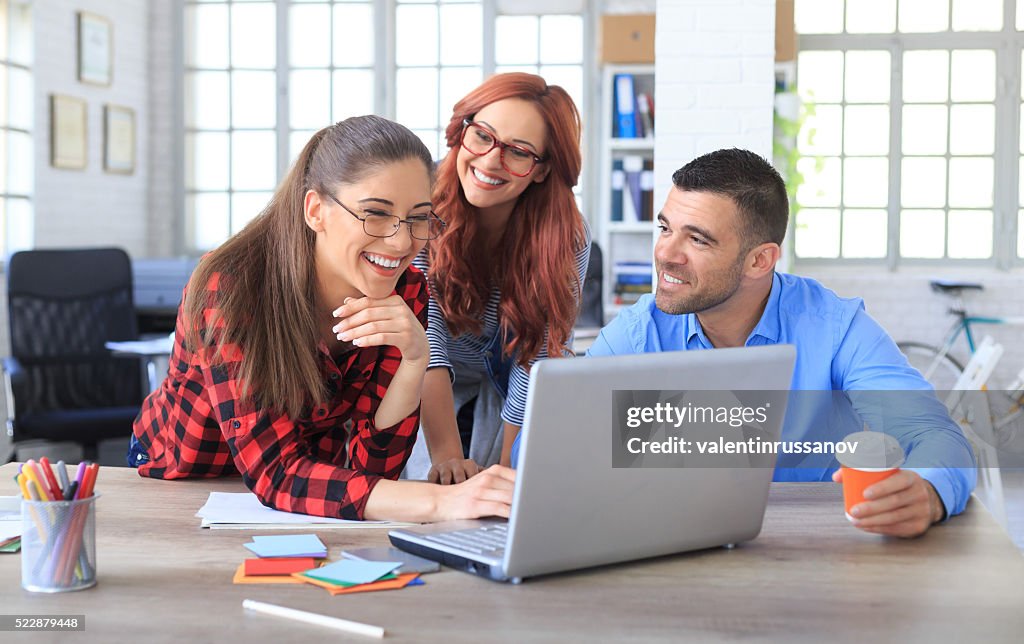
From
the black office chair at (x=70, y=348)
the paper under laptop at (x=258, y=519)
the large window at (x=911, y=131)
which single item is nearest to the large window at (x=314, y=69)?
the large window at (x=911, y=131)

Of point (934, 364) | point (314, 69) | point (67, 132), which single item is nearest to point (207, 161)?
point (314, 69)

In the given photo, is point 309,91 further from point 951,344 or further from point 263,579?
point 263,579

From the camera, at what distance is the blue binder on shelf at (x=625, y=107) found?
18.4ft

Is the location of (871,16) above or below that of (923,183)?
above

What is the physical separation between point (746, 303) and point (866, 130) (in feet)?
15.9

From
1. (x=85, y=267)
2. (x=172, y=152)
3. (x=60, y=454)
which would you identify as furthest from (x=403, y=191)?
(x=172, y=152)

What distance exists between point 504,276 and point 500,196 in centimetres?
19

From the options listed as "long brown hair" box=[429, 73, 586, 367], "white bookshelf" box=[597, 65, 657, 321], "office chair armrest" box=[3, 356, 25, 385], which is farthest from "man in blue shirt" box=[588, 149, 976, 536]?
"white bookshelf" box=[597, 65, 657, 321]

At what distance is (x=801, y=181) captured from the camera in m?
5.62

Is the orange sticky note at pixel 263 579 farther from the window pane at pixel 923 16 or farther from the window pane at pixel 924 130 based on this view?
the window pane at pixel 923 16

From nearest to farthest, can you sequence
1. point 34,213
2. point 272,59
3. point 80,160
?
point 34,213 < point 80,160 < point 272,59

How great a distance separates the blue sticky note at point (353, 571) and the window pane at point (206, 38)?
5973 mm

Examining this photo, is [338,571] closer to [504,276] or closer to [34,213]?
[504,276]

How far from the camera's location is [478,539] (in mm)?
1286
